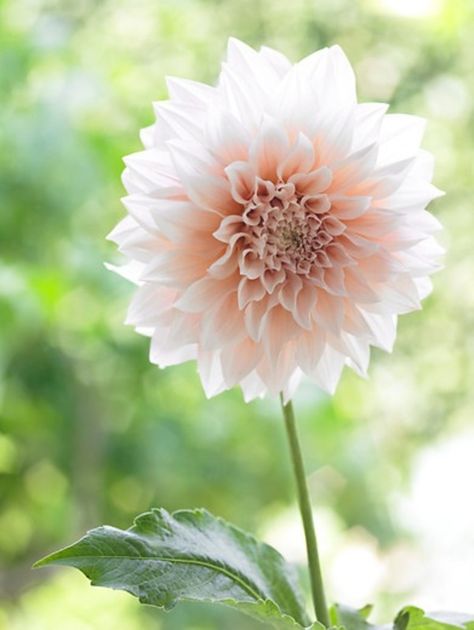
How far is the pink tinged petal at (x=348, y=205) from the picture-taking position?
507 millimetres

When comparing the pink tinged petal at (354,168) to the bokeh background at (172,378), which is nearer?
the pink tinged petal at (354,168)

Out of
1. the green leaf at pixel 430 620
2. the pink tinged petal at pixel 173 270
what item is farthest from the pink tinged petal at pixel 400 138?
the green leaf at pixel 430 620

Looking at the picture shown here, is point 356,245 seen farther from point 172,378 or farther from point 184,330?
point 172,378

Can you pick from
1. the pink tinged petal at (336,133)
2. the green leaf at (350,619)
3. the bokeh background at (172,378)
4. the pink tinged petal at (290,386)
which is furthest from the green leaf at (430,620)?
the bokeh background at (172,378)

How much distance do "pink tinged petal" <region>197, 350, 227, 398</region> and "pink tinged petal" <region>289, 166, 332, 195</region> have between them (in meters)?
0.09

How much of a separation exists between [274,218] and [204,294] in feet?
0.16

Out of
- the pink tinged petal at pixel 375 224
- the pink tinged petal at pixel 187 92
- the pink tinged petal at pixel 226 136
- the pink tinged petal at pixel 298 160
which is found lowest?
the pink tinged petal at pixel 375 224

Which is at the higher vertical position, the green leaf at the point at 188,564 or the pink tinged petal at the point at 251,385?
the pink tinged petal at the point at 251,385

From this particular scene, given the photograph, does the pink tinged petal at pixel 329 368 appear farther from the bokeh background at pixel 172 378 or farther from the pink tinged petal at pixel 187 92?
the bokeh background at pixel 172 378

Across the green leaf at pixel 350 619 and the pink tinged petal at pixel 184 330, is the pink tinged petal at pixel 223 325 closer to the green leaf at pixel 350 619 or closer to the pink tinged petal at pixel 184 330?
the pink tinged petal at pixel 184 330

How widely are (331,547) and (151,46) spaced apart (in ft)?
4.21

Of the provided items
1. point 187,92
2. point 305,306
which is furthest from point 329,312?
point 187,92

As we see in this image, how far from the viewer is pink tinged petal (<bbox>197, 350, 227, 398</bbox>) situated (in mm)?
543

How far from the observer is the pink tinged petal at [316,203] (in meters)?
0.52
